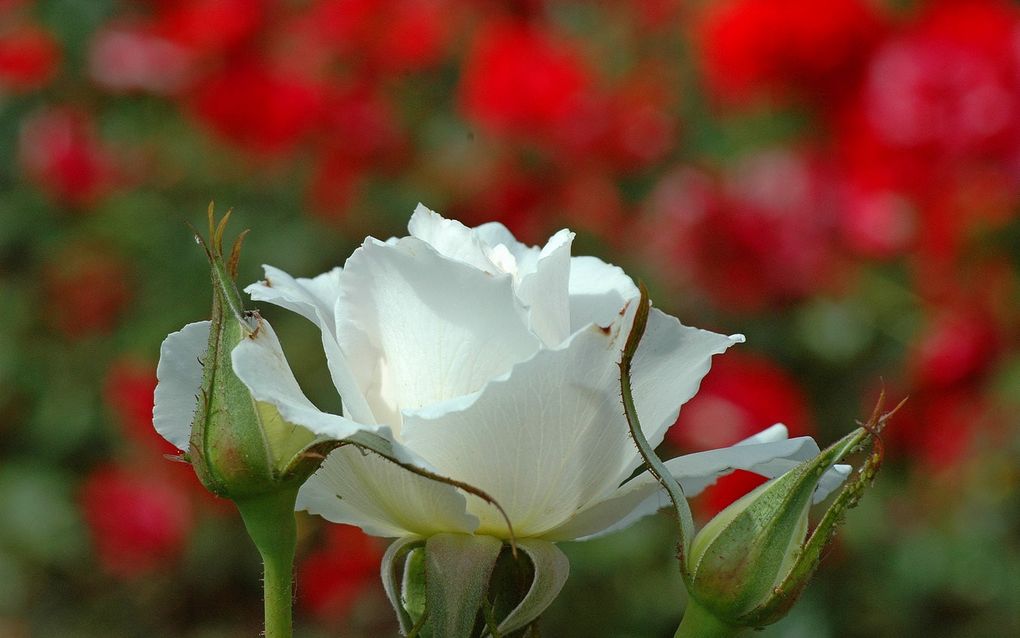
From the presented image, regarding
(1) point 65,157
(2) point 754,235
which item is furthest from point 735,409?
(1) point 65,157

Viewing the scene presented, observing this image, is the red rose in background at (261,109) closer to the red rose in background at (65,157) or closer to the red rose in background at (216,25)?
the red rose in background at (216,25)

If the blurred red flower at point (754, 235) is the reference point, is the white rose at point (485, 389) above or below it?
above

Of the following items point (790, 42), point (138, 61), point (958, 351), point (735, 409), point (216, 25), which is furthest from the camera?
point (138, 61)

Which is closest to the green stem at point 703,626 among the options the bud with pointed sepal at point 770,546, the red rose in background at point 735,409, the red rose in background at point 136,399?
the bud with pointed sepal at point 770,546

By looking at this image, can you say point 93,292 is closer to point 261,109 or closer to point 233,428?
point 261,109

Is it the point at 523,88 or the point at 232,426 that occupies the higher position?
the point at 232,426

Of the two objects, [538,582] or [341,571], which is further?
[341,571]
